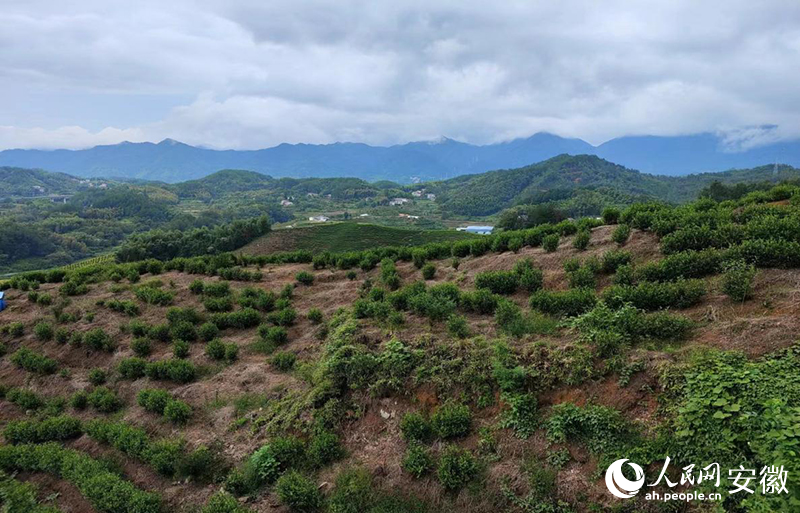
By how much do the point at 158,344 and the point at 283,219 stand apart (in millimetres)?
133248

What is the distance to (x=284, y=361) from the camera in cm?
1089

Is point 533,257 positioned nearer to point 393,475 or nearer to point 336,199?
point 393,475

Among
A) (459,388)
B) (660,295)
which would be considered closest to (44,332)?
(459,388)

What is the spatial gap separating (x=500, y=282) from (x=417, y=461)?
20.8 feet

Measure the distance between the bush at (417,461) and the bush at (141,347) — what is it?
10.6m

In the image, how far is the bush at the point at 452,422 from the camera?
683 centimetres

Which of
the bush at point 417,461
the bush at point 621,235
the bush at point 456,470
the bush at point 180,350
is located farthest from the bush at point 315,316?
the bush at point 621,235

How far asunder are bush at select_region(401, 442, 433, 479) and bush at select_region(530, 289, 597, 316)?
4487 millimetres

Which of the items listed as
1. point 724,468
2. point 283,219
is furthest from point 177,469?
point 283,219

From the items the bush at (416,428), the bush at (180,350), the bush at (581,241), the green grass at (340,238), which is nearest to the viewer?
the bush at (416,428)

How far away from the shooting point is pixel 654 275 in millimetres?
9281

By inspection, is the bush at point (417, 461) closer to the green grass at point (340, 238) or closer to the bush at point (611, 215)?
the bush at point (611, 215)

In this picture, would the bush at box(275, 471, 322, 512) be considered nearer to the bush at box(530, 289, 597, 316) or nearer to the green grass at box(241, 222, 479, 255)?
the bush at box(530, 289, 597, 316)

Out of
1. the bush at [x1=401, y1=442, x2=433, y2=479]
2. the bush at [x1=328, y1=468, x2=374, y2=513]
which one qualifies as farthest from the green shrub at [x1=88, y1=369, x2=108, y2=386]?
the bush at [x1=401, y1=442, x2=433, y2=479]
